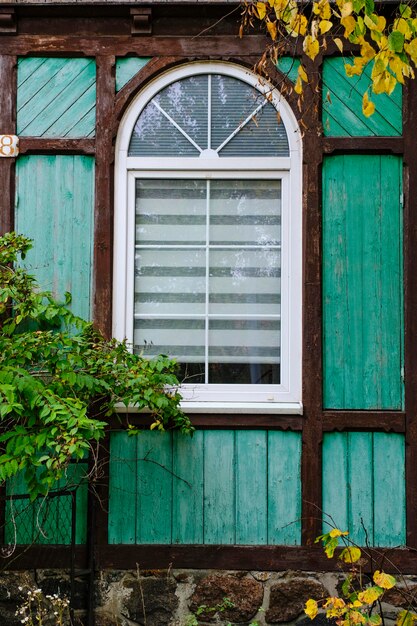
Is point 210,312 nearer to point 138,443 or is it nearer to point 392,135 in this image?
point 138,443

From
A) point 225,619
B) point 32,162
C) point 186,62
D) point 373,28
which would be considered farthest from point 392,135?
point 225,619

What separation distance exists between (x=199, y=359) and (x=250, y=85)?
1986 millimetres

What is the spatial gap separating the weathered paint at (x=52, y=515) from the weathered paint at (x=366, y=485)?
5.38 feet

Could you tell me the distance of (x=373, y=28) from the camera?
10.6 ft

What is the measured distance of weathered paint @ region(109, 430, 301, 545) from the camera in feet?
16.0

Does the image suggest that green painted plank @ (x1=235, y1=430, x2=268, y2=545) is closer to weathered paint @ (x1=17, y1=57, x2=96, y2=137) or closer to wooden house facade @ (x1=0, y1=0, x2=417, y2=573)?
wooden house facade @ (x1=0, y1=0, x2=417, y2=573)

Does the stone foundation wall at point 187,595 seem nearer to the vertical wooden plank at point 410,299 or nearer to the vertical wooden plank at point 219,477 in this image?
the vertical wooden plank at point 219,477

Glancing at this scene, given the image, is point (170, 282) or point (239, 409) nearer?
point (239, 409)

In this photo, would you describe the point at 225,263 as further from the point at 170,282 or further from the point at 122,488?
the point at 122,488

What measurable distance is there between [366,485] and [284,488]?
548 millimetres

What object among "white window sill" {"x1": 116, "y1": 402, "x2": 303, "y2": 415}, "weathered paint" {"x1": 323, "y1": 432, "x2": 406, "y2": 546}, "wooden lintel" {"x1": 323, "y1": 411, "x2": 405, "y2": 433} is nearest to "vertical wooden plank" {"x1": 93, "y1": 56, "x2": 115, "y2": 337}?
"white window sill" {"x1": 116, "y1": 402, "x2": 303, "y2": 415}

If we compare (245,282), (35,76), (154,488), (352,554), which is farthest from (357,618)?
(35,76)

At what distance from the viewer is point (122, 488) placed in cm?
491

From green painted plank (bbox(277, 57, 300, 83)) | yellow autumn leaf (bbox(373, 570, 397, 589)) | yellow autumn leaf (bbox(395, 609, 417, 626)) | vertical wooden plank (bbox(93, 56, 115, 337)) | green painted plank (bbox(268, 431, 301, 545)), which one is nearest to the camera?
yellow autumn leaf (bbox(373, 570, 397, 589))
